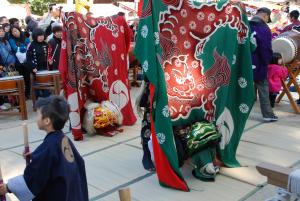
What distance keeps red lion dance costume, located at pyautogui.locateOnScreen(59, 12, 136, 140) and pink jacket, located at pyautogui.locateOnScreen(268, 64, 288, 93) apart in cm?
233

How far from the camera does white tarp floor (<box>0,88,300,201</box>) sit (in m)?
3.50

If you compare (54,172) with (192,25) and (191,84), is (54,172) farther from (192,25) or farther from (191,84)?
(192,25)

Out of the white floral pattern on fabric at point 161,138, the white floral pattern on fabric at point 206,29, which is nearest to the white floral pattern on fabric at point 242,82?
the white floral pattern on fabric at point 206,29

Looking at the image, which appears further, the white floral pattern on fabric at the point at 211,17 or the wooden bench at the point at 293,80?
the wooden bench at the point at 293,80

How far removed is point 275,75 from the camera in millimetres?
6359

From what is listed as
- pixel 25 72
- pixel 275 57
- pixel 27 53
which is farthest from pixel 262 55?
pixel 25 72

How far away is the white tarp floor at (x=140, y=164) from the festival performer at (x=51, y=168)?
1.26 m

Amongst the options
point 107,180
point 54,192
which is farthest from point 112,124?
point 54,192

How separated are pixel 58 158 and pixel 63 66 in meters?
3.08

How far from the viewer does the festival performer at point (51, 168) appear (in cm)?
211

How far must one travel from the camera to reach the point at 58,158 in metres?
2.13

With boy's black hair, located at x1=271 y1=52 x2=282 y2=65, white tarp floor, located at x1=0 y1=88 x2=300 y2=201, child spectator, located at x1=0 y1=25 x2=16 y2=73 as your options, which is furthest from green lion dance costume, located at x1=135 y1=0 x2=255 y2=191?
child spectator, located at x1=0 y1=25 x2=16 y2=73

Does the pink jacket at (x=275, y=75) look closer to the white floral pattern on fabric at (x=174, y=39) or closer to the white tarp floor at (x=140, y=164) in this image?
the white tarp floor at (x=140, y=164)

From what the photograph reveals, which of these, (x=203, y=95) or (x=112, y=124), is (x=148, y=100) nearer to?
(x=203, y=95)
